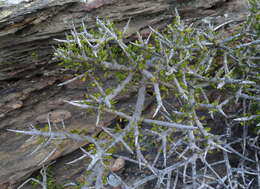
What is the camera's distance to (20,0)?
1.91 meters

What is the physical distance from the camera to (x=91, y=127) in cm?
210

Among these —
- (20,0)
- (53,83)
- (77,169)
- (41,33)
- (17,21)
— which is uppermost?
(20,0)

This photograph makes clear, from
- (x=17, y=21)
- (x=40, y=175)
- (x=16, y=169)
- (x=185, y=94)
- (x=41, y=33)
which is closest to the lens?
(x=185, y=94)

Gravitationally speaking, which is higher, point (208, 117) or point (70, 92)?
point (70, 92)

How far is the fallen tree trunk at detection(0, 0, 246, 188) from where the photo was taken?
5.93ft

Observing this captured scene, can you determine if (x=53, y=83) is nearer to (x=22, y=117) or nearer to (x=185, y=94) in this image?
(x=22, y=117)

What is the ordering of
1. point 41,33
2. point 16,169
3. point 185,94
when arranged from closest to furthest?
point 185,94, point 41,33, point 16,169

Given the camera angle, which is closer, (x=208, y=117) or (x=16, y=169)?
(x=16, y=169)

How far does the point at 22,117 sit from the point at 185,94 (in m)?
1.32

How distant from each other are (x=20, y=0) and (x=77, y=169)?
1.46 m

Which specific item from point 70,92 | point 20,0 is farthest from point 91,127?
point 20,0

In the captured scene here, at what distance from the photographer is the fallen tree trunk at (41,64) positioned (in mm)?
1809

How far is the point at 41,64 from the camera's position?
1.94m

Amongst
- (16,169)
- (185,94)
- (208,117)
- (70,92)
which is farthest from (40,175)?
(208,117)
